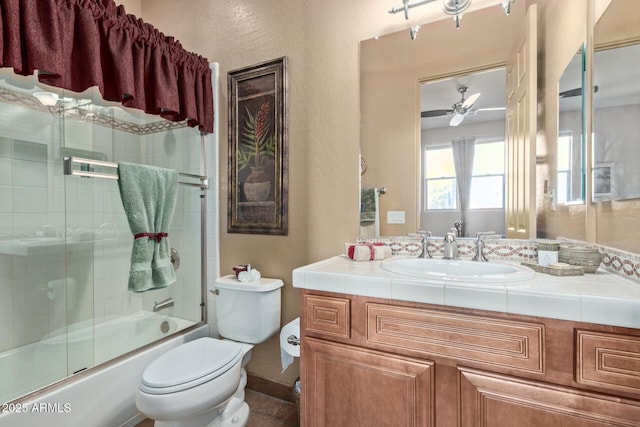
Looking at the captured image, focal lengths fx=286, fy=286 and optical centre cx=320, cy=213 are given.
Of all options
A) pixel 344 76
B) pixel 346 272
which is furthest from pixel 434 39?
pixel 346 272

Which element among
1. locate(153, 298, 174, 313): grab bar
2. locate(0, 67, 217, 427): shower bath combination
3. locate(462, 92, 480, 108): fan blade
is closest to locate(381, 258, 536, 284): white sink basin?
locate(462, 92, 480, 108): fan blade

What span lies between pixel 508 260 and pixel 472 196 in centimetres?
32

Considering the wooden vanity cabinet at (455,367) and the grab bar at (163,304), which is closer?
the wooden vanity cabinet at (455,367)

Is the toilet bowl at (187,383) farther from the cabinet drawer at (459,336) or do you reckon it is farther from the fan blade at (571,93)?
the fan blade at (571,93)

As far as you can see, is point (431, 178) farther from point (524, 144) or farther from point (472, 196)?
point (524, 144)

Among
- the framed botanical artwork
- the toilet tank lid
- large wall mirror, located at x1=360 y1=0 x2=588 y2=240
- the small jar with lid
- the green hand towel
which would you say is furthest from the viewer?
the framed botanical artwork

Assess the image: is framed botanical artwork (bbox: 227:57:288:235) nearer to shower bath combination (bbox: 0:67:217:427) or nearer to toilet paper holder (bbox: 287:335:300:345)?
shower bath combination (bbox: 0:67:217:427)

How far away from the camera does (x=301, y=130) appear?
1727 mm

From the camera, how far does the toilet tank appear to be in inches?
64.2

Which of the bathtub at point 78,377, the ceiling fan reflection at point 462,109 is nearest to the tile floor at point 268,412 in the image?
the bathtub at point 78,377

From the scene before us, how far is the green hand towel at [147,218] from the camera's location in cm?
150

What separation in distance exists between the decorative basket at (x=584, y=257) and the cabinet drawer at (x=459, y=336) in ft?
1.36

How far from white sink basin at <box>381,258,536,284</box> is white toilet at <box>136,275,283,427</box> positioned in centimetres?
82

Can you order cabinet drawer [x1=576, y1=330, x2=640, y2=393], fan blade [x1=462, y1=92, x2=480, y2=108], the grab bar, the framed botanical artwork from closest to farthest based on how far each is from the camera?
cabinet drawer [x1=576, y1=330, x2=640, y2=393]
fan blade [x1=462, y1=92, x2=480, y2=108]
the framed botanical artwork
the grab bar
